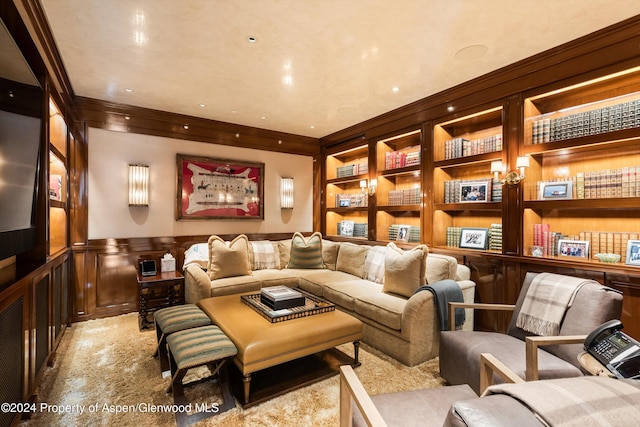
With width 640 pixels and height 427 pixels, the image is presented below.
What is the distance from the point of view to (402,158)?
4.47 m

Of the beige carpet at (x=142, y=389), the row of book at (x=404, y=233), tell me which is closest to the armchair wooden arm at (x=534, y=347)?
the beige carpet at (x=142, y=389)

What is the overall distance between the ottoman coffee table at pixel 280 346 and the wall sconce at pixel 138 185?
2.22m

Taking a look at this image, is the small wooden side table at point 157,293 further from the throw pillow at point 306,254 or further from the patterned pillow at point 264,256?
the throw pillow at point 306,254

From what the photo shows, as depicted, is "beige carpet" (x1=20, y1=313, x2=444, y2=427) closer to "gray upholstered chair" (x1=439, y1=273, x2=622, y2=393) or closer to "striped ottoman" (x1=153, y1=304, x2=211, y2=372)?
"striped ottoman" (x1=153, y1=304, x2=211, y2=372)

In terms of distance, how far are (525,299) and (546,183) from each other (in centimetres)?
134

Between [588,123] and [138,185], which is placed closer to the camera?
[588,123]

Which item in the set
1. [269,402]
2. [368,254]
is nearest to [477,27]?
[368,254]

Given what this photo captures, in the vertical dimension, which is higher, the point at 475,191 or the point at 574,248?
the point at 475,191

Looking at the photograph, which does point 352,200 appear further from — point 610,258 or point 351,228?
point 610,258

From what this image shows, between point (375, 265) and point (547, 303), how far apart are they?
1.99 metres

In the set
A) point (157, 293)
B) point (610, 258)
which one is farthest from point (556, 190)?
point (157, 293)

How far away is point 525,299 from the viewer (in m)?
2.29

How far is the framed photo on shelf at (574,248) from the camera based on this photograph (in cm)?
273

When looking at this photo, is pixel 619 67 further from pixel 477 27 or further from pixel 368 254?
pixel 368 254
